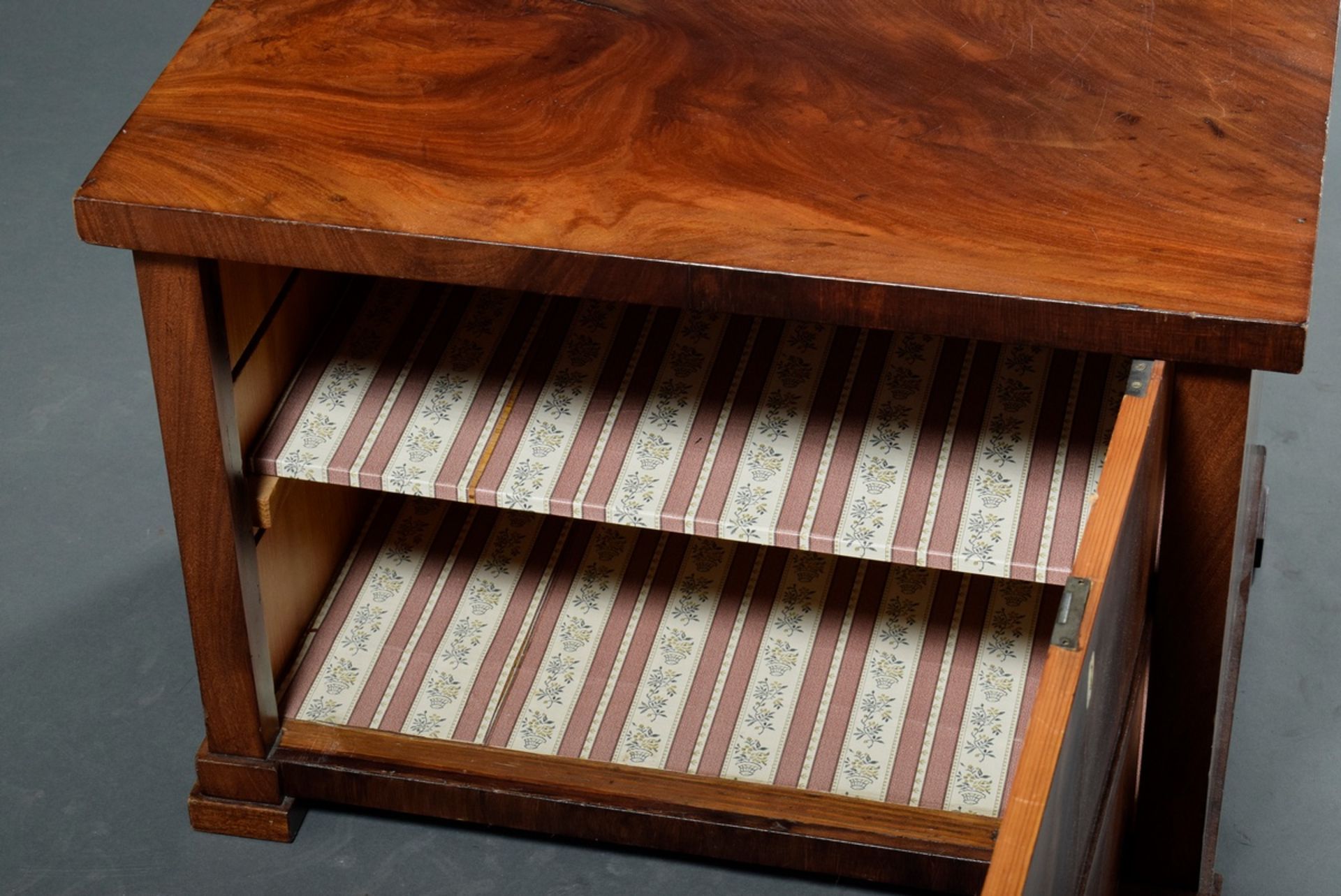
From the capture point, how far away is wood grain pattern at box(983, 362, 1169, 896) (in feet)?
3.84

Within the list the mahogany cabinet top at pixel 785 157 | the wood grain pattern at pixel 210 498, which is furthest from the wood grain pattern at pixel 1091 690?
the wood grain pattern at pixel 210 498

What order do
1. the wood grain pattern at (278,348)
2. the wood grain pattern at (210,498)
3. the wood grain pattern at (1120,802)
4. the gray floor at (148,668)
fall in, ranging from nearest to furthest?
the wood grain pattern at (1120,802) < the wood grain pattern at (210,498) < the wood grain pattern at (278,348) < the gray floor at (148,668)

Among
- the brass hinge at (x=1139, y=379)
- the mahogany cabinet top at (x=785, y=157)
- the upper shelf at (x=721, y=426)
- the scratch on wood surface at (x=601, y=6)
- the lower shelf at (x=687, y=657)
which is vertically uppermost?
the scratch on wood surface at (x=601, y=6)

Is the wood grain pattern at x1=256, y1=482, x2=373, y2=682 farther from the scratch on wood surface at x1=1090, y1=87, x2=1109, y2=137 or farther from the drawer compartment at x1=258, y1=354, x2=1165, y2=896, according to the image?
the scratch on wood surface at x1=1090, y1=87, x2=1109, y2=137

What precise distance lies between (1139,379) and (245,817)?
3.53 ft

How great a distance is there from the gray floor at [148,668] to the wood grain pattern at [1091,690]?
1.83 ft

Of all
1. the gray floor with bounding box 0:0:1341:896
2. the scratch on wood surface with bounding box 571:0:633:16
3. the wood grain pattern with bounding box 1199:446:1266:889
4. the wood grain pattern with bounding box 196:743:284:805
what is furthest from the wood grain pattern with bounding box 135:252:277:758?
the wood grain pattern with bounding box 1199:446:1266:889

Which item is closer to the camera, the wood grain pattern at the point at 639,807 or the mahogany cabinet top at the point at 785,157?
the mahogany cabinet top at the point at 785,157

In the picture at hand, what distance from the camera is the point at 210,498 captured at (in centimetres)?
183

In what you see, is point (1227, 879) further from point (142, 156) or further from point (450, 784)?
point (142, 156)

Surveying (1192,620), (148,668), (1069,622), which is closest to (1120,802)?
(1192,620)

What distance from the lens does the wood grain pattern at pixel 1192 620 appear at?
1625mm

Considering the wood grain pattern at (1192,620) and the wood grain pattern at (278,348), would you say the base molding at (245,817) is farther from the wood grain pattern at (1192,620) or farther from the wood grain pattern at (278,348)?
the wood grain pattern at (1192,620)

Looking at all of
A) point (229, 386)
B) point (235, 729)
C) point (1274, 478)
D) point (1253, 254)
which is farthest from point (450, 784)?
point (1274, 478)
